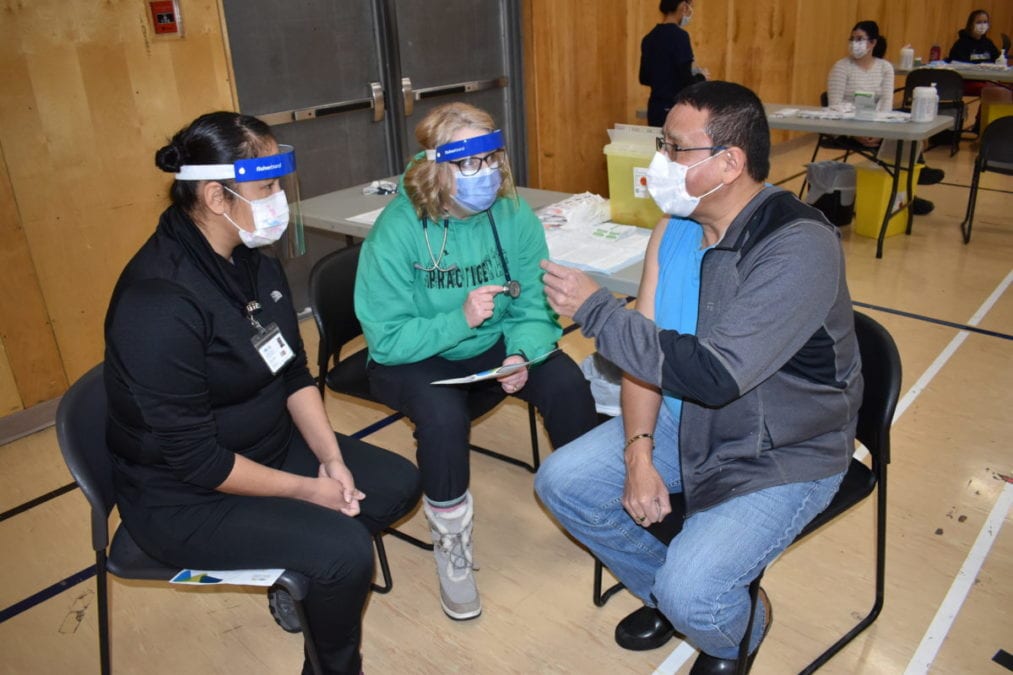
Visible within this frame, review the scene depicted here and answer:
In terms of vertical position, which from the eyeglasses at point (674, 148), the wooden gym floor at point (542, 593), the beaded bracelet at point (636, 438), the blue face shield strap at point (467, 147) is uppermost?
the eyeglasses at point (674, 148)

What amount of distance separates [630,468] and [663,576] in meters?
0.29

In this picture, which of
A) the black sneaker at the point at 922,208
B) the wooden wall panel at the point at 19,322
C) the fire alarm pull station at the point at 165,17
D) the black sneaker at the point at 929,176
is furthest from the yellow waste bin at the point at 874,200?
the wooden wall panel at the point at 19,322

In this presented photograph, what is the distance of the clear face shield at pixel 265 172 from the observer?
1762 mm

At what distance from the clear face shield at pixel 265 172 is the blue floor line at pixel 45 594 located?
135 cm

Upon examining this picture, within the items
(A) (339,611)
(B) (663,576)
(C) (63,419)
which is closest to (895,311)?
(B) (663,576)

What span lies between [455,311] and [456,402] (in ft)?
0.85

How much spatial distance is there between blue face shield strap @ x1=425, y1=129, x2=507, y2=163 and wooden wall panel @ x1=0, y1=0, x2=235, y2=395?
1.98 metres

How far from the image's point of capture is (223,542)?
1.77 metres

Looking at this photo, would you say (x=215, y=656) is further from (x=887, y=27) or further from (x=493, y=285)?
(x=887, y=27)

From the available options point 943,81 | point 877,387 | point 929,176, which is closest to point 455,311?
point 877,387

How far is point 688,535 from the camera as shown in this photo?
1794 mm

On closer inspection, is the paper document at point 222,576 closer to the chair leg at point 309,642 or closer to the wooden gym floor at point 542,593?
the chair leg at point 309,642

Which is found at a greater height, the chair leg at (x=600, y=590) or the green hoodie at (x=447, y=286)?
the green hoodie at (x=447, y=286)

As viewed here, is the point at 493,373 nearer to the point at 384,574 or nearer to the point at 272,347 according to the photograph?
the point at 272,347
